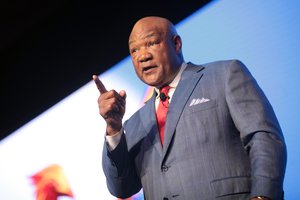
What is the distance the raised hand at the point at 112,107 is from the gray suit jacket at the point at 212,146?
70mm

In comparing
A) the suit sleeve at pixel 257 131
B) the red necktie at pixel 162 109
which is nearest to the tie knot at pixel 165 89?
the red necktie at pixel 162 109

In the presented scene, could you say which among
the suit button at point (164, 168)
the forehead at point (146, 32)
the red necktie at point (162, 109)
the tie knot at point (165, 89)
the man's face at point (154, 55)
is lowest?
the suit button at point (164, 168)

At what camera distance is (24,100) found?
2516 mm

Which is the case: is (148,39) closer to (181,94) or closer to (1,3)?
(181,94)

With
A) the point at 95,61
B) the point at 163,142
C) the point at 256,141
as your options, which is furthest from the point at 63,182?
the point at 256,141

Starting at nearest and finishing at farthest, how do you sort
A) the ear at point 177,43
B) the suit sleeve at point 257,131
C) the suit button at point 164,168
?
the suit sleeve at point 257,131 < the suit button at point 164,168 < the ear at point 177,43

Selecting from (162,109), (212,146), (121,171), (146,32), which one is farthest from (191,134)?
(146,32)

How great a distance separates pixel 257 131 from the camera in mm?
1057

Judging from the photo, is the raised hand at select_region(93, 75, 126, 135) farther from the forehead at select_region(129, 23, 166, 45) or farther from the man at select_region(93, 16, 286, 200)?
the forehead at select_region(129, 23, 166, 45)

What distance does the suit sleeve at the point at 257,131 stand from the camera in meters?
0.98

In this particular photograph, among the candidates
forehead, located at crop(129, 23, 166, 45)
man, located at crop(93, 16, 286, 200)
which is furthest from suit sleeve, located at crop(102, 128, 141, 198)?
forehead, located at crop(129, 23, 166, 45)

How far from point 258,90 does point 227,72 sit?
113 millimetres

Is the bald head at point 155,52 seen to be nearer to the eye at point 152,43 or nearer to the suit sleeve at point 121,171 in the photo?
the eye at point 152,43

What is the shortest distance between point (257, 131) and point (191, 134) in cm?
20
